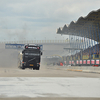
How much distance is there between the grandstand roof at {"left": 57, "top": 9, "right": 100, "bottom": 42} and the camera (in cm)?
6556

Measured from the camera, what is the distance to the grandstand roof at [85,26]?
2581 inches

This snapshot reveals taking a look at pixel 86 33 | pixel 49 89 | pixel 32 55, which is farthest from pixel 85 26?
pixel 49 89

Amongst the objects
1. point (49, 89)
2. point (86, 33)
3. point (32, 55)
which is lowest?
point (49, 89)

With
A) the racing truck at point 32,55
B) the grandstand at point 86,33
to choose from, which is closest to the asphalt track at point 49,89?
the racing truck at point 32,55

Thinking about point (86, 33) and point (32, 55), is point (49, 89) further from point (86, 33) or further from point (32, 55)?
point (86, 33)

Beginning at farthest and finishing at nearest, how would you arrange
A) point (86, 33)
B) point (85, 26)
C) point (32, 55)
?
1. point (86, 33)
2. point (85, 26)
3. point (32, 55)

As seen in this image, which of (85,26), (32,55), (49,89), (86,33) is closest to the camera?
(49,89)

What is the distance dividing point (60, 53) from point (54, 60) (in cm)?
850

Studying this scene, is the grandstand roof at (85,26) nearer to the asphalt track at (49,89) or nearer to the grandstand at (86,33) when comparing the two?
the grandstand at (86,33)

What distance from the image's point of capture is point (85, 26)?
79312 mm

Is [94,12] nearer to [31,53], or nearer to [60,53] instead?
[31,53]

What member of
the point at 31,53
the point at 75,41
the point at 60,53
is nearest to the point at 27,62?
the point at 31,53

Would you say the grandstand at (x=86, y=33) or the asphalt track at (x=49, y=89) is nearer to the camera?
the asphalt track at (x=49, y=89)

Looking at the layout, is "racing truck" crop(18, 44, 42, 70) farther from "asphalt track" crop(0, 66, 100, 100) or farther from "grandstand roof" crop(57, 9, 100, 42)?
"grandstand roof" crop(57, 9, 100, 42)
